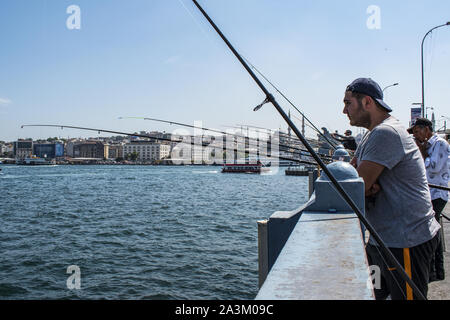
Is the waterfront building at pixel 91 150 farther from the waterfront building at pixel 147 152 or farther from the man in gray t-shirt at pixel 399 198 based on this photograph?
the man in gray t-shirt at pixel 399 198

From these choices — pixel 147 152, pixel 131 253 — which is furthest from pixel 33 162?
pixel 131 253

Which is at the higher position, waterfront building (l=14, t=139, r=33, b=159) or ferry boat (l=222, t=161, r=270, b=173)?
waterfront building (l=14, t=139, r=33, b=159)

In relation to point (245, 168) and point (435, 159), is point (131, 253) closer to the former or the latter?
point (435, 159)

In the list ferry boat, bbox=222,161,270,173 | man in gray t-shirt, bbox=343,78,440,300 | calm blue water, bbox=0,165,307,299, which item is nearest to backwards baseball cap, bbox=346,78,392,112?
man in gray t-shirt, bbox=343,78,440,300

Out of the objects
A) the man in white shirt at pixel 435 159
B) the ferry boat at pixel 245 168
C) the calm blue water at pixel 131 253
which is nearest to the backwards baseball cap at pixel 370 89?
the man in white shirt at pixel 435 159

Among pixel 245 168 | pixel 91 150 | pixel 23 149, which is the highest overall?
pixel 23 149

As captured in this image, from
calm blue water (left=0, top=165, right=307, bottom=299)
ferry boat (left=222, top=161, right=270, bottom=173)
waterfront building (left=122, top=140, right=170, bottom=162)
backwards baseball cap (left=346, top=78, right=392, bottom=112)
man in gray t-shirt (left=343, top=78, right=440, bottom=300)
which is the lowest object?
calm blue water (left=0, top=165, right=307, bottom=299)

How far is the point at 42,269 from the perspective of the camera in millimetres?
13125

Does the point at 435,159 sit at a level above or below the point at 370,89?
below

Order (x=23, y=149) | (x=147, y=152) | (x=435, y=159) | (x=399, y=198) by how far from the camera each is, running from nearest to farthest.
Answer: (x=399, y=198)
(x=435, y=159)
(x=147, y=152)
(x=23, y=149)

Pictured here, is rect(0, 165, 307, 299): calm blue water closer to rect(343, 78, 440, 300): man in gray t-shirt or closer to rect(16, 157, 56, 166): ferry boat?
rect(343, 78, 440, 300): man in gray t-shirt

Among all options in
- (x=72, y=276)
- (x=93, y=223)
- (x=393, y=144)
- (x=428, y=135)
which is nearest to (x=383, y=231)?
(x=393, y=144)

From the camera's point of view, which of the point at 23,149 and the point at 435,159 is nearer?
the point at 435,159
